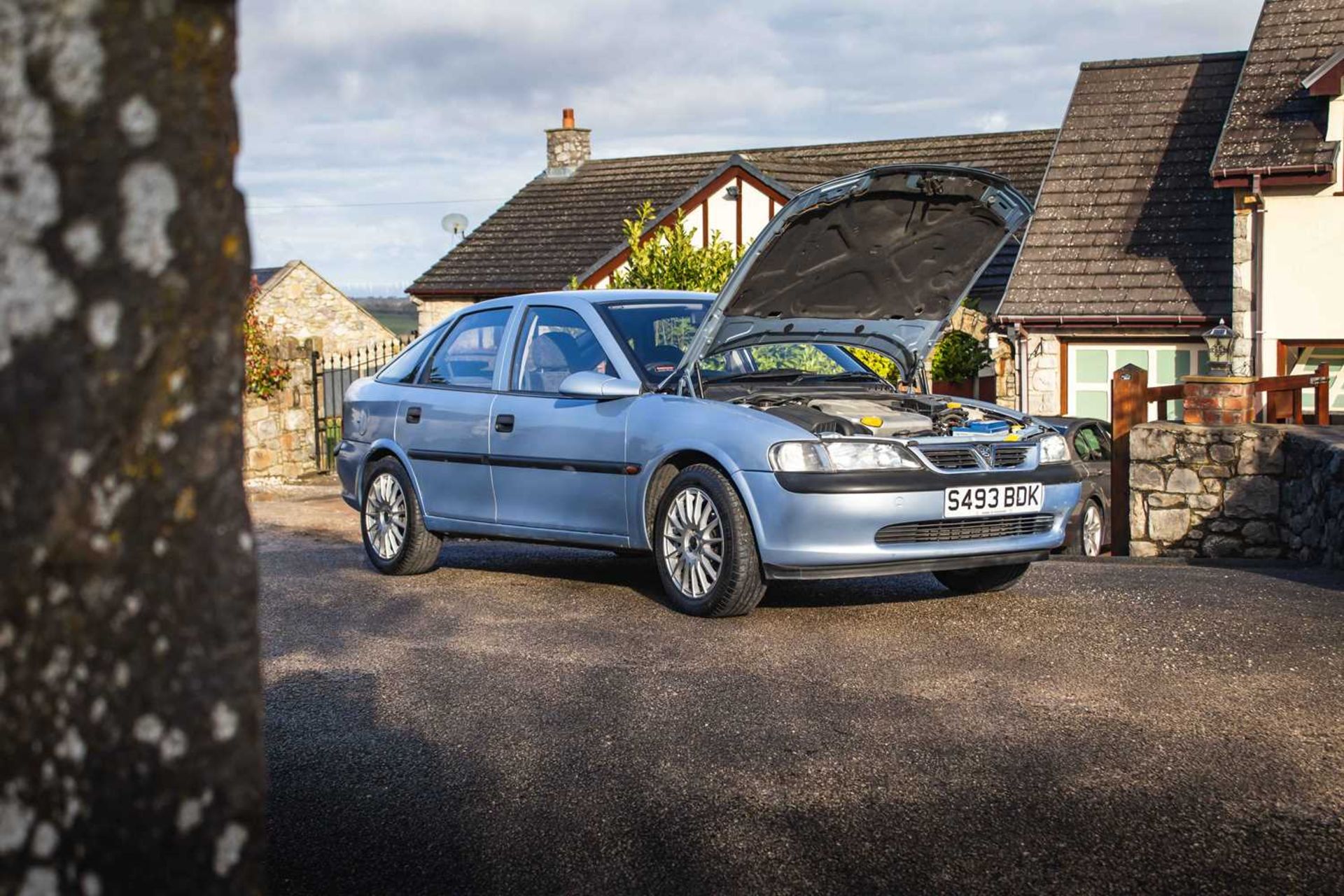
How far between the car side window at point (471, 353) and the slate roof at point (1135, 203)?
15449 millimetres

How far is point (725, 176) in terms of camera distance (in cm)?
3056

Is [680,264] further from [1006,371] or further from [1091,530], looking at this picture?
[1091,530]

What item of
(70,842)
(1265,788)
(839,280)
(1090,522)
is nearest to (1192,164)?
(1090,522)

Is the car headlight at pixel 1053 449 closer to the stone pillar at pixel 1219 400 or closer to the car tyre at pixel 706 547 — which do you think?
the car tyre at pixel 706 547

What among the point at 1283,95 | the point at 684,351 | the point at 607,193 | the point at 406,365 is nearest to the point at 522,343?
the point at 684,351

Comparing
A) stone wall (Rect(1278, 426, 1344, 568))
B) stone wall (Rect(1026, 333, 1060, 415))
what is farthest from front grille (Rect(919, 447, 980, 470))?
stone wall (Rect(1026, 333, 1060, 415))

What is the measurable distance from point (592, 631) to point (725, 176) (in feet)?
78.7

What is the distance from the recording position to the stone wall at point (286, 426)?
22516mm

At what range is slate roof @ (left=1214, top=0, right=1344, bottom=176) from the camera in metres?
21.3

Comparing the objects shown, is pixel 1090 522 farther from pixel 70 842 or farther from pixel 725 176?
pixel 725 176

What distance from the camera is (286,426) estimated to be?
23.0 meters

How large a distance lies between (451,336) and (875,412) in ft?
9.74

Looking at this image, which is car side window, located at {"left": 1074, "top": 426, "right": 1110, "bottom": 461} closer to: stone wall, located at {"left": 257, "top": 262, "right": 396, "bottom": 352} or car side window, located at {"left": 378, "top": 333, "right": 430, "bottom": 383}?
car side window, located at {"left": 378, "top": 333, "right": 430, "bottom": 383}

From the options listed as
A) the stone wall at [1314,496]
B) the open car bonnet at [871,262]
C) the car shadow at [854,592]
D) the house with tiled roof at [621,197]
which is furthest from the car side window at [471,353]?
the house with tiled roof at [621,197]
